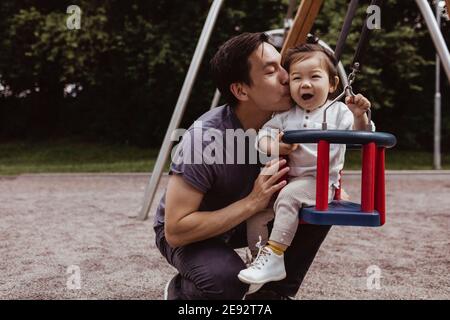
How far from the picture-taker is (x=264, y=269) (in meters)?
1.90


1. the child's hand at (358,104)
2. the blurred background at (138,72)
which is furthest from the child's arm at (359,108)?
the blurred background at (138,72)

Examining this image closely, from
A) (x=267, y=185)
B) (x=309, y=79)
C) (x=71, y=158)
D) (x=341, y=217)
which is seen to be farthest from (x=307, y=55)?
(x=71, y=158)

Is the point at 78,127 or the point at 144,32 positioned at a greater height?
the point at 144,32

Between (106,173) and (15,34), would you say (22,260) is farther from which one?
(15,34)

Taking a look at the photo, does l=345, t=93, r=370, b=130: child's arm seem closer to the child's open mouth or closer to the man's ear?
the child's open mouth

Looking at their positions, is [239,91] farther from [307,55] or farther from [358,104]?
[358,104]

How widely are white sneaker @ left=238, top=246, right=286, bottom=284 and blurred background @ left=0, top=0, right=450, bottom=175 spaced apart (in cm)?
931

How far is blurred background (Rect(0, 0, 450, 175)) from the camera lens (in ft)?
42.4

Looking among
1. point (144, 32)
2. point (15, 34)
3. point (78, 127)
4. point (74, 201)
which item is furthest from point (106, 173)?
point (78, 127)

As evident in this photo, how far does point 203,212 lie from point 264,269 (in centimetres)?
30

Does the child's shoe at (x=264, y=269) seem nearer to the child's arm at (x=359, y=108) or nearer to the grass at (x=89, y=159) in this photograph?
the child's arm at (x=359, y=108)

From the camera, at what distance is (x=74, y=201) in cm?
680

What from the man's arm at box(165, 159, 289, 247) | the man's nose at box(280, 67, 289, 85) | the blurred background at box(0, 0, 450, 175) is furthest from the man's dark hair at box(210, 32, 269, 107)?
the blurred background at box(0, 0, 450, 175)
